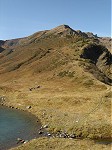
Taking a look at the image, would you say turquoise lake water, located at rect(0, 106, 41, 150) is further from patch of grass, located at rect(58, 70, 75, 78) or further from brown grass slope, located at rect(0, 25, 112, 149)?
patch of grass, located at rect(58, 70, 75, 78)

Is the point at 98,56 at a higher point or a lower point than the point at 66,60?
higher

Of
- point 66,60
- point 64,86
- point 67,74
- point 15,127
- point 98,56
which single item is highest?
point 98,56

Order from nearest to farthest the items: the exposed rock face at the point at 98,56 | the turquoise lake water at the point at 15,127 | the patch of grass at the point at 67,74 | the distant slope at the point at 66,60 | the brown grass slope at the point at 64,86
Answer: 1. the turquoise lake water at the point at 15,127
2. the brown grass slope at the point at 64,86
3. the patch of grass at the point at 67,74
4. the distant slope at the point at 66,60
5. the exposed rock face at the point at 98,56

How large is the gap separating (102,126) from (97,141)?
5550mm

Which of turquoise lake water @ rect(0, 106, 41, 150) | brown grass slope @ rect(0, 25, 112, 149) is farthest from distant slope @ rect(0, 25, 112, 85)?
turquoise lake water @ rect(0, 106, 41, 150)

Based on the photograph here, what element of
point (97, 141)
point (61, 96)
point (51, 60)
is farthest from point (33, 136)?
point (51, 60)

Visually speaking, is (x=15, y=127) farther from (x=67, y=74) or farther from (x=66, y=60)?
(x=66, y=60)

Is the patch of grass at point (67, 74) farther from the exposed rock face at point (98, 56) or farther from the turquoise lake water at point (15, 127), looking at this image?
the turquoise lake water at point (15, 127)

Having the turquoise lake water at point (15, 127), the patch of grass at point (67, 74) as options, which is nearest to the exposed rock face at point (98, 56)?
the patch of grass at point (67, 74)

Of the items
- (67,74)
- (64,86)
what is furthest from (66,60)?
(64,86)

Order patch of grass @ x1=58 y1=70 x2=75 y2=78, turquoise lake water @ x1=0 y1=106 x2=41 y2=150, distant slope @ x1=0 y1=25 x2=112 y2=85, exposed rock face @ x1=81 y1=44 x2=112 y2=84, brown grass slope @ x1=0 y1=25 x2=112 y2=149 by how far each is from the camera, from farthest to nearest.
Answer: exposed rock face @ x1=81 y1=44 x2=112 y2=84 < distant slope @ x1=0 y1=25 x2=112 y2=85 < patch of grass @ x1=58 y1=70 x2=75 y2=78 < brown grass slope @ x1=0 y1=25 x2=112 y2=149 < turquoise lake water @ x1=0 y1=106 x2=41 y2=150

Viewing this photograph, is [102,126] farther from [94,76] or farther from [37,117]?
[94,76]

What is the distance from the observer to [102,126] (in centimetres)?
5338

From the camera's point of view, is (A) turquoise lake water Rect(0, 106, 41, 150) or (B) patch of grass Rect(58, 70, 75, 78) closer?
(A) turquoise lake water Rect(0, 106, 41, 150)
